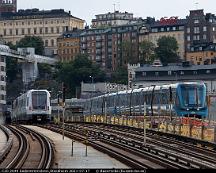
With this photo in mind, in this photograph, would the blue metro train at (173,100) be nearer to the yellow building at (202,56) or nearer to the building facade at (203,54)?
the yellow building at (202,56)

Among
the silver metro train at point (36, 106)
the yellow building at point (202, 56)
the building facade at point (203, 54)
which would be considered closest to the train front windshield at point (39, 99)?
the silver metro train at point (36, 106)

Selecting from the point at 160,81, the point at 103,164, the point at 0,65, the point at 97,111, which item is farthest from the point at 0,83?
the point at 103,164

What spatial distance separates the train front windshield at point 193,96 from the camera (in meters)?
57.8

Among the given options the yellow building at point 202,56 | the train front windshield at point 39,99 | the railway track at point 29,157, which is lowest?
the railway track at point 29,157

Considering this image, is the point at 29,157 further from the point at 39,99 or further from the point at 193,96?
the point at 39,99

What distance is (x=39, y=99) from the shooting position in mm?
78625

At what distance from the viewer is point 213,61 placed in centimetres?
18388

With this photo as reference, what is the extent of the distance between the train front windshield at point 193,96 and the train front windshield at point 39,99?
2400 cm

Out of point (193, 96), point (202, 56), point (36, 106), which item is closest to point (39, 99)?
point (36, 106)

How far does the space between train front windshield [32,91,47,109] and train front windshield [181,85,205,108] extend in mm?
23998

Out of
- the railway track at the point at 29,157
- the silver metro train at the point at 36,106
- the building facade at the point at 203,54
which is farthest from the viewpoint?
the building facade at the point at 203,54

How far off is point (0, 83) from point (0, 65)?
18.1 feet

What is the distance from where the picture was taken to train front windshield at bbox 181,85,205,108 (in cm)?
5781

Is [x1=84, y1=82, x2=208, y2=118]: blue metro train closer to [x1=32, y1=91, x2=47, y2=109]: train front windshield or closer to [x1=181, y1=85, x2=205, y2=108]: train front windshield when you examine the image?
[x1=181, y1=85, x2=205, y2=108]: train front windshield
